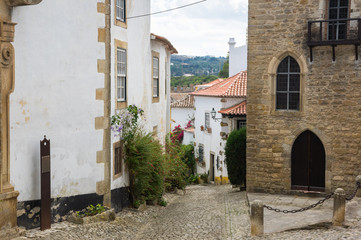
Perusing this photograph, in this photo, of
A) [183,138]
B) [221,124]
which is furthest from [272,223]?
[183,138]

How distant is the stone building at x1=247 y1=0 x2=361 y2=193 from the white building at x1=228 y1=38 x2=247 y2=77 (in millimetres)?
15858

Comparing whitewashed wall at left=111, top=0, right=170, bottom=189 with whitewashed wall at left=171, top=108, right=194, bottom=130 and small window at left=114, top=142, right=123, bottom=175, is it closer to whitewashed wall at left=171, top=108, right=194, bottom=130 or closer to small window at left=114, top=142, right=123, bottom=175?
small window at left=114, top=142, right=123, bottom=175

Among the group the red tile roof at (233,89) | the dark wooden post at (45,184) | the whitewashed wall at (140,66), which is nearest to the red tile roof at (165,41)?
the whitewashed wall at (140,66)

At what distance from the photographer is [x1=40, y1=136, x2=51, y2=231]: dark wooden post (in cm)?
A: 970

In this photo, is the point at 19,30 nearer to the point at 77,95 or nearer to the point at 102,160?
the point at 77,95

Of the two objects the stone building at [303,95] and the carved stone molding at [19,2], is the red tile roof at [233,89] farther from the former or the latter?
the carved stone molding at [19,2]

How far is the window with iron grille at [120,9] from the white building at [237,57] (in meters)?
17.4

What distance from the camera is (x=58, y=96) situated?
1022cm

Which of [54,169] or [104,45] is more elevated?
[104,45]

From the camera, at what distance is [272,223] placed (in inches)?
403

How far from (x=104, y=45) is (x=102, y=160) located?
304cm

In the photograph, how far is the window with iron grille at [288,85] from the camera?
13.5 m

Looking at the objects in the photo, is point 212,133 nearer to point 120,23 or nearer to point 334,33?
point 334,33

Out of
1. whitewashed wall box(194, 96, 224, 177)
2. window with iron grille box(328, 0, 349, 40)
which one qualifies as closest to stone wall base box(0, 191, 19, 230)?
window with iron grille box(328, 0, 349, 40)
